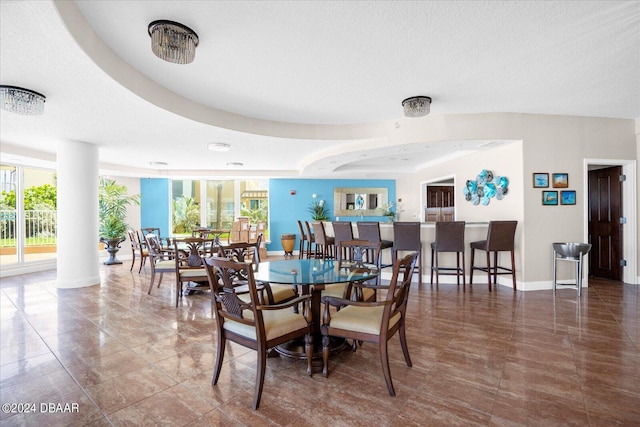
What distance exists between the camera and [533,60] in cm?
296

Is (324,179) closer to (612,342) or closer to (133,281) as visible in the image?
(133,281)

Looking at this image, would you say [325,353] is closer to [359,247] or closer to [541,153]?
[359,247]

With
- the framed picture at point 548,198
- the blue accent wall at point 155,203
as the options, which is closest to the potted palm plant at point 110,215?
the blue accent wall at point 155,203

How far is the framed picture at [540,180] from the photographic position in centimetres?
468

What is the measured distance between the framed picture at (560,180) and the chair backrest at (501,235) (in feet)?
3.01

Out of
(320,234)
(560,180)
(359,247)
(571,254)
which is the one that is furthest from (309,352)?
(560,180)

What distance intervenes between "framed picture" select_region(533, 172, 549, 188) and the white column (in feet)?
23.3

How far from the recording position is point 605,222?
531 cm

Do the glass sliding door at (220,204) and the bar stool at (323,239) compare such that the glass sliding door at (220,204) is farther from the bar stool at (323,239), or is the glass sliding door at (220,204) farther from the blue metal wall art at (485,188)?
the blue metal wall art at (485,188)

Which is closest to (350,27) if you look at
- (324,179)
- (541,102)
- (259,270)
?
(259,270)

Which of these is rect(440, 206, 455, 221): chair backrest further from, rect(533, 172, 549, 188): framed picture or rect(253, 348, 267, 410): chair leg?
rect(253, 348, 267, 410): chair leg

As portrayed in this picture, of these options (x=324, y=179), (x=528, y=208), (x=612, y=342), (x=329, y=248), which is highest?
(x=324, y=179)

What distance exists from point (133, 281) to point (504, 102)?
6474mm

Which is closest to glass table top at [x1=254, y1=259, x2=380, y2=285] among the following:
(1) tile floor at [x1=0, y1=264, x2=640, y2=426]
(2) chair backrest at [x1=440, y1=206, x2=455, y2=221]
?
(1) tile floor at [x1=0, y1=264, x2=640, y2=426]
